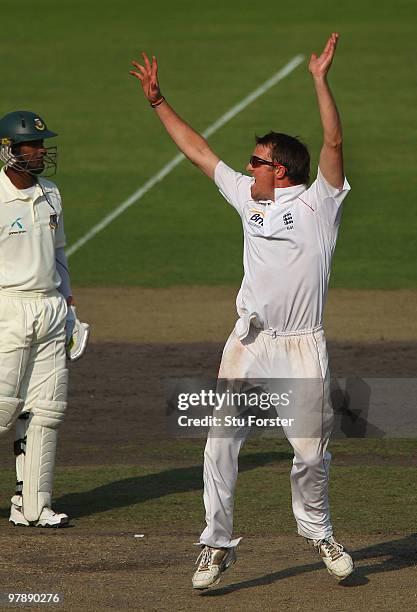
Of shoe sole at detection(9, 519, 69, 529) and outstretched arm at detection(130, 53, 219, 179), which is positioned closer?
outstretched arm at detection(130, 53, 219, 179)

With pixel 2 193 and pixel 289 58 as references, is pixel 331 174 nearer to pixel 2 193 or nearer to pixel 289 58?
pixel 2 193

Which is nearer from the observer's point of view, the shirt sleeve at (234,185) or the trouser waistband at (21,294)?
the shirt sleeve at (234,185)

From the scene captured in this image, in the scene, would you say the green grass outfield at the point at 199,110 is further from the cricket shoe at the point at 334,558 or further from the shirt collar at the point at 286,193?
the cricket shoe at the point at 334,558

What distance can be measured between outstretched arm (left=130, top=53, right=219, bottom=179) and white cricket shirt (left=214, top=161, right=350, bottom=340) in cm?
55

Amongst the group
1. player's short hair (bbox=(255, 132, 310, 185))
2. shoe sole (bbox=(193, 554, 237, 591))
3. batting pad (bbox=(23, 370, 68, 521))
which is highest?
player's short hair (bbox=(255, 132, 310, 185))

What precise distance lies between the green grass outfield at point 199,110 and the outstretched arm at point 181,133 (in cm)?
1031

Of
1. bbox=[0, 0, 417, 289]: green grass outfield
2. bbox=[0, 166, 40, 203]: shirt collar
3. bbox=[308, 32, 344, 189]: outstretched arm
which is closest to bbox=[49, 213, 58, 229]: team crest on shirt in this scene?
bbox=[0, 166, 40, 203]: shirt collar

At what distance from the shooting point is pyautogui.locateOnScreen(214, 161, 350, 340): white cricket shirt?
7426 millimetres

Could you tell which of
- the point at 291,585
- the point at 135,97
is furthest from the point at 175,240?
the point at 291,585

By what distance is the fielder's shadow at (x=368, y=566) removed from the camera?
7660mm

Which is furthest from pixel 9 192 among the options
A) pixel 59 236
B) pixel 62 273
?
pixel 62 273

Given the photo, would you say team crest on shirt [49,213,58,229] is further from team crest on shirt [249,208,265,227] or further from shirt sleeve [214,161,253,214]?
team crest on shirt [249,208,265,227]

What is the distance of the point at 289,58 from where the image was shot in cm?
3034

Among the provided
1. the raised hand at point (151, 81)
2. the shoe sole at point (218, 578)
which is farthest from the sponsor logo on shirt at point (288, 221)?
the shoe sole at point (218, 578)
